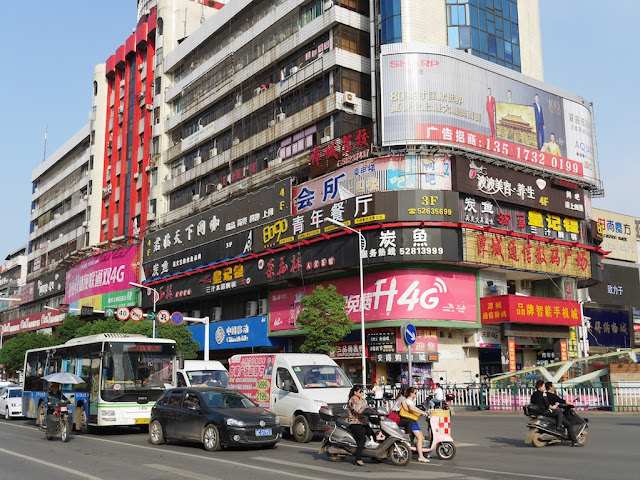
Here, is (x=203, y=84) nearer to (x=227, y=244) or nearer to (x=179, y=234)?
(x=179, y=234)

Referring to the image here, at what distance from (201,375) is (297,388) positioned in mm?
7330

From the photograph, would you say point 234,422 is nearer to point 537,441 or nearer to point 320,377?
point 320,377

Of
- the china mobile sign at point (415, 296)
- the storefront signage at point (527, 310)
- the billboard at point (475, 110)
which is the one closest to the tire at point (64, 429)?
the china mobile sign at point (415, 296)

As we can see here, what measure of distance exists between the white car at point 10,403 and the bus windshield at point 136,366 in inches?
455

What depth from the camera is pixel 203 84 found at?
5950 cm

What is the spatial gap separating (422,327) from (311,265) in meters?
8.08

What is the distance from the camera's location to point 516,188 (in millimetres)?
40281

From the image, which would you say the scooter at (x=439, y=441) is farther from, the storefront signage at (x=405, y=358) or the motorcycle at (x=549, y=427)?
the storefront signage at (x=405, y=358)

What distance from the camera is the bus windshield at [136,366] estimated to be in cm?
1984

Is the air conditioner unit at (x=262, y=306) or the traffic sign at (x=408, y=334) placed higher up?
the air conditioner unit at (x=262, y=306)

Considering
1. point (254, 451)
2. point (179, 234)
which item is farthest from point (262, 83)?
point (254, 451)

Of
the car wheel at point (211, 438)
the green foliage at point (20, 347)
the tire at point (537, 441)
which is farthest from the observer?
the green foliage at point (20, 347)

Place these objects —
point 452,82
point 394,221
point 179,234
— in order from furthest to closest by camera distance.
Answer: point 179,234 < point 452,82 < point 394,221

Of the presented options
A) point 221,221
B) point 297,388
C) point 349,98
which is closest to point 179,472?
point 297,388
